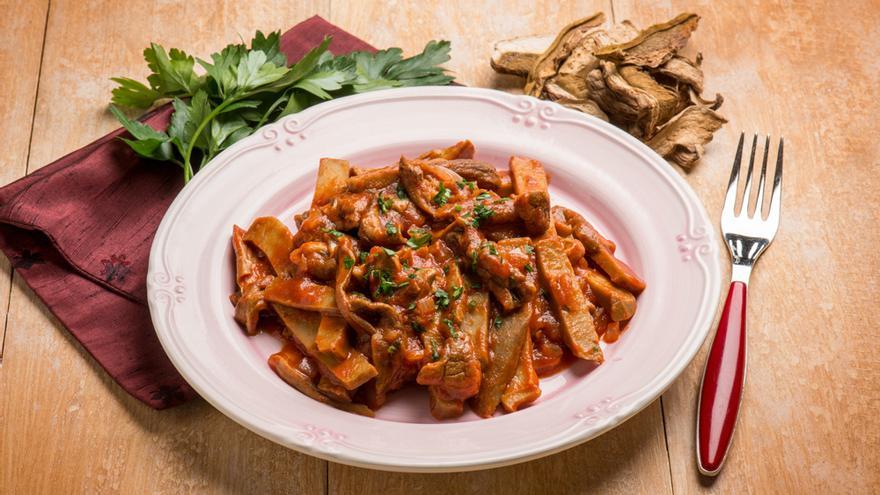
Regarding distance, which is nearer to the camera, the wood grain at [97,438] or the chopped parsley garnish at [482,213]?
the wood grain at [97,438]

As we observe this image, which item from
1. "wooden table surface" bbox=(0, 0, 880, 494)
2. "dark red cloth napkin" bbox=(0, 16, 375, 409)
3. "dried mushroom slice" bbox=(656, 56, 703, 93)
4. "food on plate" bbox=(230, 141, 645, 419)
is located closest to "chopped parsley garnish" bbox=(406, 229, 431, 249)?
"food on plate" bbox=(230, 141, 645, 419)

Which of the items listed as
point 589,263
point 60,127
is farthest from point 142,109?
point 589,263

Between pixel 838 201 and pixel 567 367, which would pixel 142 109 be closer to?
pixel 567 367

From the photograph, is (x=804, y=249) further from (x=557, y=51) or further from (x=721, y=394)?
(x=557, y=51)

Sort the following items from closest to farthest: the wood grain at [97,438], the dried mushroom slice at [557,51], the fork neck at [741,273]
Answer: the wood grain at [97,438], the fork neck at [741,273], the dried mushroom slice at [557,51]

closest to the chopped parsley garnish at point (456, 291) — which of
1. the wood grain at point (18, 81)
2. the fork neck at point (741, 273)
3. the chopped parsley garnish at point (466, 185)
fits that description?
the chopped parsley garnish at point (466, 185)

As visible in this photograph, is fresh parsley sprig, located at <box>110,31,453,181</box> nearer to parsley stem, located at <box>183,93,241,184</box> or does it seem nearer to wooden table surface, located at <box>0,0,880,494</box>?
parsley stem, located at <box>183,93,241,184</box>

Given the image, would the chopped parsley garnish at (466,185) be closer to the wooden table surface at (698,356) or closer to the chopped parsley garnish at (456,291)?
the chopped parsley garnish at (456,291)
